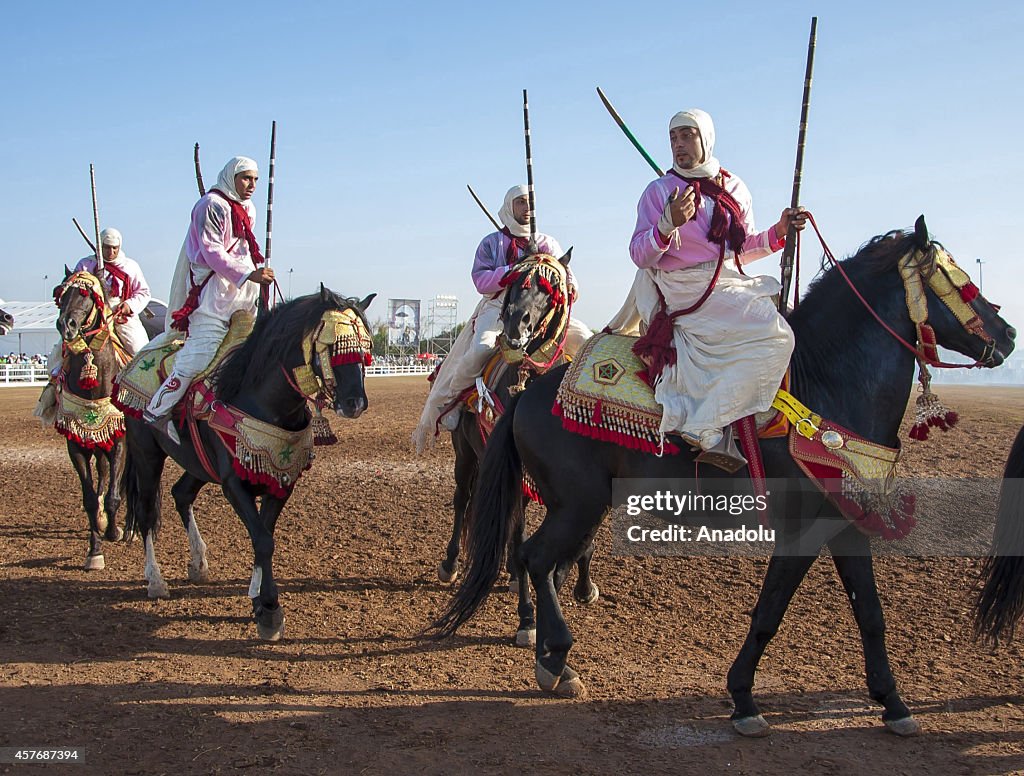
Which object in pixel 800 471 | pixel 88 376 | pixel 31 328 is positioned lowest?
pixel 31 328

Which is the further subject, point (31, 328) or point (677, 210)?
point (31, 328)

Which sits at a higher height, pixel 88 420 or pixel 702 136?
pixel 702 136

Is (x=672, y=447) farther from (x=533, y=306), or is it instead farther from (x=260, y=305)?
(x=260, y=305)

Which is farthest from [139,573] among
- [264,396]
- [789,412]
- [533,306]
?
[789,412]

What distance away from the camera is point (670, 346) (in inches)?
189

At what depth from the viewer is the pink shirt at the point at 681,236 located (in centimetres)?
470

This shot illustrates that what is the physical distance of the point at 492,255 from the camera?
7.34 meters

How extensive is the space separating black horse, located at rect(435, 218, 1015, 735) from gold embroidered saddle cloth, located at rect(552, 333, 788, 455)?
122mm

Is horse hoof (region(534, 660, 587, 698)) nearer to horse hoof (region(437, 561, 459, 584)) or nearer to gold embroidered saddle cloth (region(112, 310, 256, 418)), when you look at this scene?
horse hoof (region(437, 561, 459, 584))

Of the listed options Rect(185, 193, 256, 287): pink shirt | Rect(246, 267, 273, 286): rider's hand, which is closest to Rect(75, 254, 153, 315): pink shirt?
Rect(185, 193, 256, 287): pink shirt

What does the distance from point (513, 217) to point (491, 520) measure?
3091mm

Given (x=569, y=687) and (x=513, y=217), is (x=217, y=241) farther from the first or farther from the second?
(x=569, y=687)

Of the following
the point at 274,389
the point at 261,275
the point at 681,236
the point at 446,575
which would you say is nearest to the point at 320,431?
the point at 274,389

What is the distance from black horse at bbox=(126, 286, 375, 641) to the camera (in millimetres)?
5906
